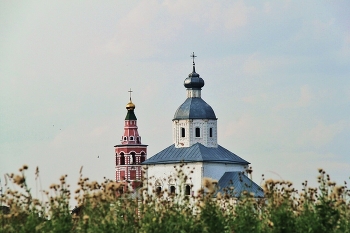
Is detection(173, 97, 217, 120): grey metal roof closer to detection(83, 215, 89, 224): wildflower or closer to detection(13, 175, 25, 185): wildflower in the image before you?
detection(83, 215, 89, 224): wildflower

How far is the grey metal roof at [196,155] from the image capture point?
2333 inches

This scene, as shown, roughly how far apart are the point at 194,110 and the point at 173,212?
50332 mm

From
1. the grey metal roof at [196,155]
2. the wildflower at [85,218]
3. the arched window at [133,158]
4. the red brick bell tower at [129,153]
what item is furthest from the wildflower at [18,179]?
the arched window at [133,158]

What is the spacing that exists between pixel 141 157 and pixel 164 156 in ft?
44.3

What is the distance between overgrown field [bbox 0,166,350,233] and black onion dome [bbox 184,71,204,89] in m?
51.2

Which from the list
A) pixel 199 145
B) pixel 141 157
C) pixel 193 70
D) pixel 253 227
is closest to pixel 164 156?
pixel 199 145

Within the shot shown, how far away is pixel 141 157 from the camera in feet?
242

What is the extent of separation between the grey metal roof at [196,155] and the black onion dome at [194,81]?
4.53 m

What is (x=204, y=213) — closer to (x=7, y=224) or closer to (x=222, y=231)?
(x=222, y=231)

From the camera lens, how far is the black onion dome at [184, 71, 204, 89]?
2532 inches

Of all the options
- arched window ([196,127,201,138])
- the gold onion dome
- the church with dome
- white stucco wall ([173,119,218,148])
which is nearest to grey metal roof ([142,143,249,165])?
the church with dome

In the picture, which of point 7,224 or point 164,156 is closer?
point 7,224

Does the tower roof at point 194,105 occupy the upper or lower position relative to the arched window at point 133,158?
upper

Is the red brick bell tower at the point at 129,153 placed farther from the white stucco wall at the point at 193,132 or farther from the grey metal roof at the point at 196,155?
the grey metal roof at the point at 196,155
